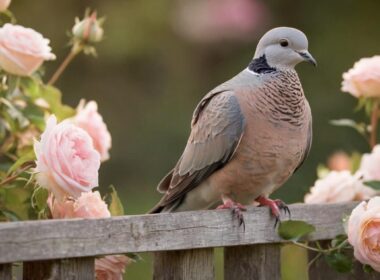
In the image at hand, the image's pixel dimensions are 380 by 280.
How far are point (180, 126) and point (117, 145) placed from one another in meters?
0.50

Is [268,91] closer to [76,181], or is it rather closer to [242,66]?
[76,181]

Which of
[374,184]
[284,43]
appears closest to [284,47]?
[284,43]

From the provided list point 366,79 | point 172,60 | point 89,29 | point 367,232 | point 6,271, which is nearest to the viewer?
point 6,271

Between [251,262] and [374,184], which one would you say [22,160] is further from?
[374,184]

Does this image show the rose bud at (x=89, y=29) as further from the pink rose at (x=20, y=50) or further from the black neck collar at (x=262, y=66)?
the black neck collar at (x=262, y=66)

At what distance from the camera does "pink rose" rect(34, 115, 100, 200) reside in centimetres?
201

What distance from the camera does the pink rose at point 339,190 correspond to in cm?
277

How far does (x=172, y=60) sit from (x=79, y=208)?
576 centimetres

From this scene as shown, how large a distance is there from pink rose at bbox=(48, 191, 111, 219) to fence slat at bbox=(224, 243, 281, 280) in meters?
0.34

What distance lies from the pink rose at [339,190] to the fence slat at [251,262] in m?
0.45

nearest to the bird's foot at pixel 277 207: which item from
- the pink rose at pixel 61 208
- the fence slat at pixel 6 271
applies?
the pink rose at pixel 61 208

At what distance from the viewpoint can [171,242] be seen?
6.86ft

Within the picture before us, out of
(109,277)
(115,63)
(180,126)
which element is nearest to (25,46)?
(109,277)

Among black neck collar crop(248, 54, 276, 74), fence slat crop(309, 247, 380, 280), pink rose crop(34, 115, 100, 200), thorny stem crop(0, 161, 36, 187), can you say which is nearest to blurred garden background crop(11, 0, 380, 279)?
black neck collar crop(248, 54, 276, 74)
